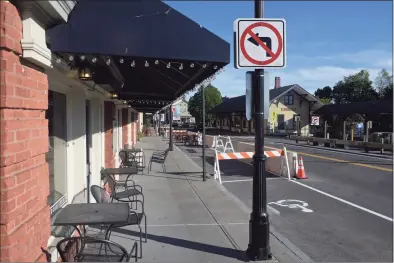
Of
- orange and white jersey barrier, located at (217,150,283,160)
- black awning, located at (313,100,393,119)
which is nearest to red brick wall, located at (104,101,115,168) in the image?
orange and white jersey barrier, located at (217,150,283,160)

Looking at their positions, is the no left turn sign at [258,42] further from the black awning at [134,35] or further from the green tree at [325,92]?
the green tree at [325,92]

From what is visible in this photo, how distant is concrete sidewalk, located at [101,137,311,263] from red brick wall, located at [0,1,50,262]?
7.05 ft

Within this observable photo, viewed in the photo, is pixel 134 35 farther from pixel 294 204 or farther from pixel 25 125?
pixel 294 204

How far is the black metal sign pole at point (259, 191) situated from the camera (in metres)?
5.00

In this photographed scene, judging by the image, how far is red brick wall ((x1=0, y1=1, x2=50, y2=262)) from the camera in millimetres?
2658

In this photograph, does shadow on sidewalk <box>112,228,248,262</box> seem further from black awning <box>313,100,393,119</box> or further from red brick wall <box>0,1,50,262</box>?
black awning <box>313,100,393,119</box>

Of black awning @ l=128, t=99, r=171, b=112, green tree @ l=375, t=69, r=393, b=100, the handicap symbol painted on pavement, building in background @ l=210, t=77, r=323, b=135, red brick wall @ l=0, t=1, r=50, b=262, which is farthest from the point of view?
green tree @ l=375, t=69, r=393, b=100

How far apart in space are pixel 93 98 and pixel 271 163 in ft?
26.5

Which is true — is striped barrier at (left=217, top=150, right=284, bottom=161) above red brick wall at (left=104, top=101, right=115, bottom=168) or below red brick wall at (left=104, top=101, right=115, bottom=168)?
below

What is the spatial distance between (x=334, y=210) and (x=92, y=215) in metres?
6.12

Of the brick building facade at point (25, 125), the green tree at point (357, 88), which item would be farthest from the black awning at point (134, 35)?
the green tree at point (357, 88)

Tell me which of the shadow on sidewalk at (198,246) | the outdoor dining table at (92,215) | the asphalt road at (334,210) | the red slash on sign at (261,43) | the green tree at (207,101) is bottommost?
the asphalt road at (334,210)

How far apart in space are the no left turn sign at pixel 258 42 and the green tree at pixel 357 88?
73.9m

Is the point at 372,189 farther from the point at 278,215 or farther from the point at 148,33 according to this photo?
the point at 148,33
